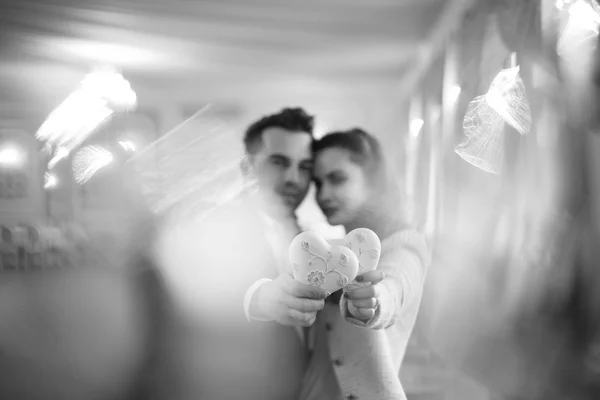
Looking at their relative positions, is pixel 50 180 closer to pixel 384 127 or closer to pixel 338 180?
pixel 338 180

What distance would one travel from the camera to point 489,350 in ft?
3.29

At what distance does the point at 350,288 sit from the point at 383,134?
1.12 feet

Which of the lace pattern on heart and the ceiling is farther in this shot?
the ceiling

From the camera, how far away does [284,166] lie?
0.91 m

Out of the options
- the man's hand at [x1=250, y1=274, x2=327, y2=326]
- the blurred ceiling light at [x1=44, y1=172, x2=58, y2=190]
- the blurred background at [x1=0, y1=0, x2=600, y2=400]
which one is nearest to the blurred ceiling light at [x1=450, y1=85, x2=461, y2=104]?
the blurred background at [x1=0, y1=0, x2=600, y2=400]

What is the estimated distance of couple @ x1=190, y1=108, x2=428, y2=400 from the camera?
2.98ft

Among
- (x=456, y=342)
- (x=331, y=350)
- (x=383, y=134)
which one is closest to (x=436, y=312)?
(x=456, y=342)

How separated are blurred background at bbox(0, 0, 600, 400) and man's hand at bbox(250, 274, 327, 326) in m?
0.14

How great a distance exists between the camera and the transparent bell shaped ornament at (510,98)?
38.1 inches

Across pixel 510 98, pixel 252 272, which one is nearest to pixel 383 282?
pixel 252 272

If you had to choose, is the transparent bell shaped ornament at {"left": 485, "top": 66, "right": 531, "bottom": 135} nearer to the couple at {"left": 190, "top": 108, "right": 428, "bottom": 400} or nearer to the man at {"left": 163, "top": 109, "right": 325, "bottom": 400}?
the couple at {"left": 190, "top": 108, "right": 428, "bottom": 400}

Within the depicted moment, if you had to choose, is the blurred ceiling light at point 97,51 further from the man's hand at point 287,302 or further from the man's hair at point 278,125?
the man's hand at point 287,302

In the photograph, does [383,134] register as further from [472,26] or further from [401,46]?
[472,26]

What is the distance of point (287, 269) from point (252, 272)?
82 millimetres
